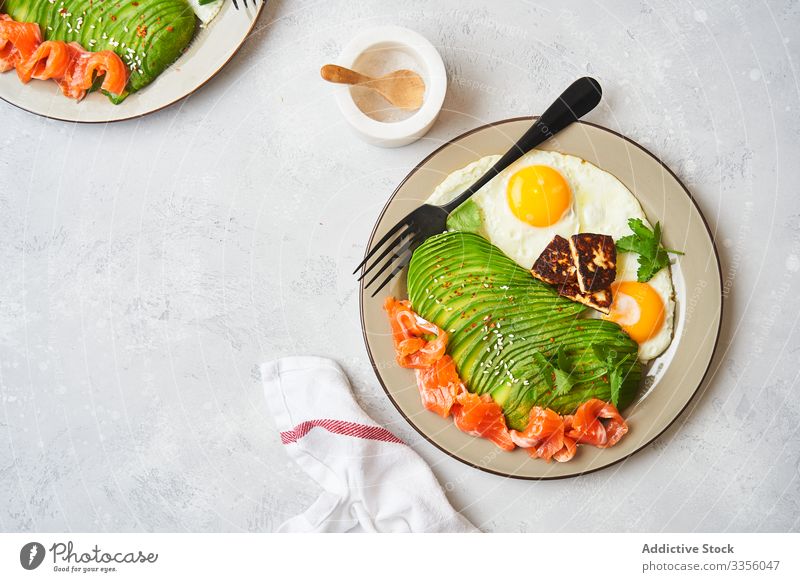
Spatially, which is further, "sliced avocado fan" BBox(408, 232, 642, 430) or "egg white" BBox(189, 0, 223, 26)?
"egg white" BBox(189, 0, 223, 26)

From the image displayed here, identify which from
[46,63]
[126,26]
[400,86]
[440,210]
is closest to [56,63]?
[46,63]

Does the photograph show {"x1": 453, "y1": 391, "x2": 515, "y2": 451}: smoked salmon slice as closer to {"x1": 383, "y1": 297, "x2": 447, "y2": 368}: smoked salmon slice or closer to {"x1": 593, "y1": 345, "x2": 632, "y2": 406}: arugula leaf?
{"x1": 383, "y1": 297, "x2": 447, "y2": 368}: smoked salmon slice

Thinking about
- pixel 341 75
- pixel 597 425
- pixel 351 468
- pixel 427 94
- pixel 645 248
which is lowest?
pixel 351 468

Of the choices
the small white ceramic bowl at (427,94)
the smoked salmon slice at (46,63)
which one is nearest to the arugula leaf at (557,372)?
the small white ceramic bowl at (427,94)

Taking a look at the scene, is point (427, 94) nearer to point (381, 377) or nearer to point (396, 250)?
point (396, 250)

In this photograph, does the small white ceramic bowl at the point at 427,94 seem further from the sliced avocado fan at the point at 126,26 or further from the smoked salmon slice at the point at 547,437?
the smoked salmon slice at the point at 547,437

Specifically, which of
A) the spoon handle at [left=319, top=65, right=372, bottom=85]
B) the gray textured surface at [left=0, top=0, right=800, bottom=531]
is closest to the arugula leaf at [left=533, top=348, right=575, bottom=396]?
the gray textured surface at [left=0, top=0, right=800, bottom=531]
